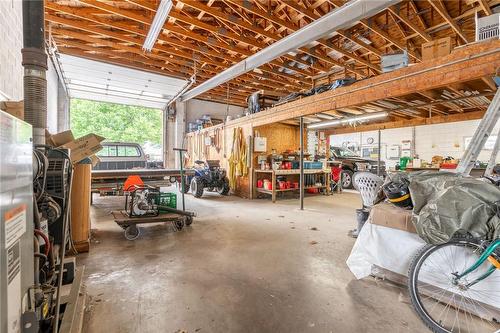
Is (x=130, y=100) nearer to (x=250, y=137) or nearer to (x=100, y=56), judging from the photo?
(x=100, y=56)

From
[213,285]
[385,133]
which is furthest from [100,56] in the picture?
[385,133]

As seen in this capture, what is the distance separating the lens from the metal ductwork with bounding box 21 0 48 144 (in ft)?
6.27

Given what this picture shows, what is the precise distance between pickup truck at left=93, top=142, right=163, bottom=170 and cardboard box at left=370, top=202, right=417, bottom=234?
7145 millimetres

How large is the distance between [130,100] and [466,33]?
10553mm

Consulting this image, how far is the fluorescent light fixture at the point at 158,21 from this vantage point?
3.85 m

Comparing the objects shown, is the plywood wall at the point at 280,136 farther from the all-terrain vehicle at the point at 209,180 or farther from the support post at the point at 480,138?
the support post at the point at 480,138

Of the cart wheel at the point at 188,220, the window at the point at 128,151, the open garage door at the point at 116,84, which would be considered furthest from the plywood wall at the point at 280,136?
the window at the point at 128,151

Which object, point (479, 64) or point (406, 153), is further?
point (406, 153)

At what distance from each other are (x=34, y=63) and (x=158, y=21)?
2.97 metres

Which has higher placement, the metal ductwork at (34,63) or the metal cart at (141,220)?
the metal ductwork at (34,63)

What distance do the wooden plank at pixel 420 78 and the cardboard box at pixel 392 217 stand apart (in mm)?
1933

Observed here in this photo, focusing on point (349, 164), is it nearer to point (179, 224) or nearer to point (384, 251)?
point (179, 224)

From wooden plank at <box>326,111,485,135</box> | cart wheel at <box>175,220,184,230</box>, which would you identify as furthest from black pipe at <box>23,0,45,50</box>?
wooden plank at <box>326,111,485,135</box>

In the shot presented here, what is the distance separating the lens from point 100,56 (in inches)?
256
